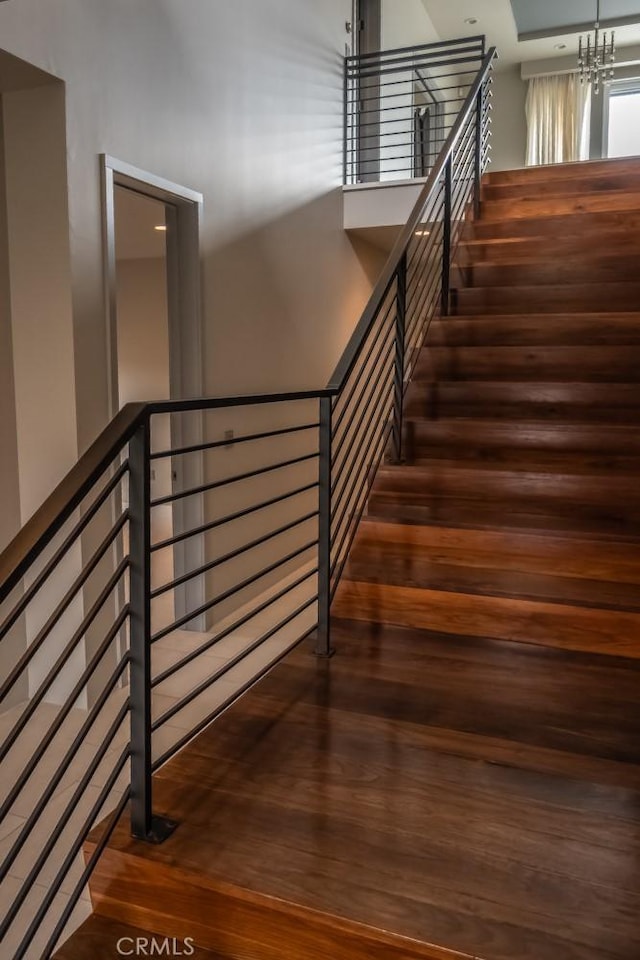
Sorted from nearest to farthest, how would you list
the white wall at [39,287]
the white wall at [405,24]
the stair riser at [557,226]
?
the white wall at [39,287], the stair riser at [557,226], the white wall at [405,24]

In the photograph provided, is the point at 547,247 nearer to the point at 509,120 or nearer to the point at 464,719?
the point at 464,719

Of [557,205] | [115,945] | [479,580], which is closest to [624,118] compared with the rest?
[557,205]

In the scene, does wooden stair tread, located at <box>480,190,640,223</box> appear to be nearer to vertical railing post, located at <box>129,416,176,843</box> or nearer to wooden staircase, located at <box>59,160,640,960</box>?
wooden staircase, located at <box>59,160,640,960</box>

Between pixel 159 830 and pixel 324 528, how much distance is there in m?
0.98

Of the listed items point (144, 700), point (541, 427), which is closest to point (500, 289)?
point (541, 427)

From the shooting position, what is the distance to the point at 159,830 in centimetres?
146

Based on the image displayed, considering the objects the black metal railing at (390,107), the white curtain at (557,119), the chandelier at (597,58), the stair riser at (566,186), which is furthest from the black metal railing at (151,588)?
the white curtain at (557,119)

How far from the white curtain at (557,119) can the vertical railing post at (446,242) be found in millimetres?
5996

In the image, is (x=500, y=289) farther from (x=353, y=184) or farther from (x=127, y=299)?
(x=127, y=299)

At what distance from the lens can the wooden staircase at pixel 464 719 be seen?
1.29m

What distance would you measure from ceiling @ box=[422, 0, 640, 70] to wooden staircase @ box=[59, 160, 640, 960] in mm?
5442

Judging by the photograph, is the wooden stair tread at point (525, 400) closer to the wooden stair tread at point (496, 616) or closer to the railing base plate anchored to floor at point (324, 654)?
the wooden stair tread at point (496, 616)

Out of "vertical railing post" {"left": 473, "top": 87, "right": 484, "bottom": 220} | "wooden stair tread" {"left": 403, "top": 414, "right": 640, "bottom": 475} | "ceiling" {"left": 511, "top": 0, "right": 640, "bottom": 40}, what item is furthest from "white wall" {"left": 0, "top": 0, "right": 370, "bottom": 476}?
"ceiling" {"left": 511, "top": 0, "right": 640, "bottom": 40}

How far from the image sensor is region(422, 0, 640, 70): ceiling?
764 centimetres
